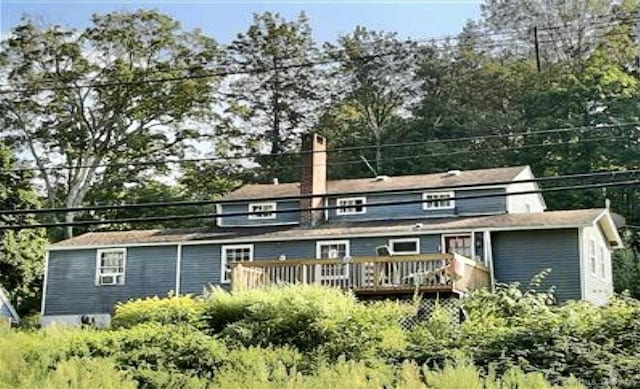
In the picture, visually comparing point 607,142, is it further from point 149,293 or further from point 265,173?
point 149,293

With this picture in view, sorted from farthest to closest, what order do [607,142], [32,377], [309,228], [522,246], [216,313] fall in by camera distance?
[607,142]
[309,228]
[522,246]
[216,313]
[32,377]

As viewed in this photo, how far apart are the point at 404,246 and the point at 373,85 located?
20.0 meters

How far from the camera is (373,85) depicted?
4534 centimetres

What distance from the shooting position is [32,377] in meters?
12.2

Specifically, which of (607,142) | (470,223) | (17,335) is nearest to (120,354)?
(17,335)

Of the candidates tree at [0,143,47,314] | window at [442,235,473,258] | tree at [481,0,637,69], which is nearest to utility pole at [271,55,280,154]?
tree at [481,0,637,69]

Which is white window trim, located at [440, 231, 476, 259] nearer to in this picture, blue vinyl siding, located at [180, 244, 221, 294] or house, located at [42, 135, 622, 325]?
house, located at [42, 135, 622, 325]

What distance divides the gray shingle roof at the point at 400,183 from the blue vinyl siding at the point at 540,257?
10.9ft

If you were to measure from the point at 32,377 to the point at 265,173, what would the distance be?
1220 inches

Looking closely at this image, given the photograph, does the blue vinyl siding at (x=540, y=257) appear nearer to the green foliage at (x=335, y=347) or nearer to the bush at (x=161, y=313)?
the green foliage at (x=335, y=347)

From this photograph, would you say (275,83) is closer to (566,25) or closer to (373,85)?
(373,85)

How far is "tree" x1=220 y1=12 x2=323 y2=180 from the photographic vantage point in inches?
1772

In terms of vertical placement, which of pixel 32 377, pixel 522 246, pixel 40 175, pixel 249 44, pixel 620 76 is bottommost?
pixel 32 377

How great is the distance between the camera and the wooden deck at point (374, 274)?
2116cm
